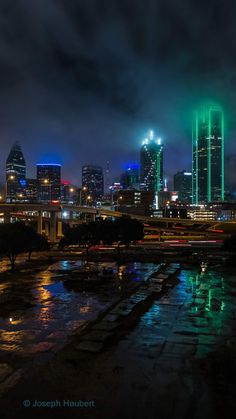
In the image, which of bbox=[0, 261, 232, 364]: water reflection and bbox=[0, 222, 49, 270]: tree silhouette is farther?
bbox=[0, 222, 49, 270]: tree silhouette

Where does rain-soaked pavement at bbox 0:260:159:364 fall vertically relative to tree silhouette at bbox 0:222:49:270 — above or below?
below

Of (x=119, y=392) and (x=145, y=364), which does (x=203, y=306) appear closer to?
(x=145, y=364)

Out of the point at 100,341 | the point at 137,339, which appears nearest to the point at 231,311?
the point at 137,339

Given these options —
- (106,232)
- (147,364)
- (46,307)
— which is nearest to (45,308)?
(46,307)

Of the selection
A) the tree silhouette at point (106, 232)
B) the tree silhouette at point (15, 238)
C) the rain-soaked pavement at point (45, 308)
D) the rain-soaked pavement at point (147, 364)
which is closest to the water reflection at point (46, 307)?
the rain-soaked pavement at point (45, 308)

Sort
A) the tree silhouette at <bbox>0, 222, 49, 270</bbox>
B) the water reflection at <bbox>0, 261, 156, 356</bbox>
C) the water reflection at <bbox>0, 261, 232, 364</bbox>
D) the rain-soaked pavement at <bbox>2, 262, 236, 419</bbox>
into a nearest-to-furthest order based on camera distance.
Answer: the rain-soaked pavement at <bbox>2, 262, 236, 419</bbox> → the water reflection at <bbox>0, 261, 156, 356</bbox> → the water reflection at <bbox>0, 261, 232, 364</bbox> → the tree silhouette at <bbox>0, 222, 49, 270</bbox>

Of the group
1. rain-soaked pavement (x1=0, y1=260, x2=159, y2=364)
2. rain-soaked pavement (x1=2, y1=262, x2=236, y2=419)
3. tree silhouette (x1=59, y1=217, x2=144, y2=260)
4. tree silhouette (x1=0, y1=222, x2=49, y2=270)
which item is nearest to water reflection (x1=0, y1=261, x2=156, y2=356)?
rain-soaked pavement (x1=0, y1=260, x2=159, y2=364)

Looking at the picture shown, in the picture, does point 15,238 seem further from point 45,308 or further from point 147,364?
point 147,364

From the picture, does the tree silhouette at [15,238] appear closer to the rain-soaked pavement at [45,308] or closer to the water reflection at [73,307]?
the rain-soaked pavement at [45,308]

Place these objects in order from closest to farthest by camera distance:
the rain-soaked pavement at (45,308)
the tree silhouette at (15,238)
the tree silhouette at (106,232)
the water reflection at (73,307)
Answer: the rain-soaked pavement at (45,308) → the water reflection at (73,307) → the tree silhouette at (15,238) → the tree silhouette at (106,232)

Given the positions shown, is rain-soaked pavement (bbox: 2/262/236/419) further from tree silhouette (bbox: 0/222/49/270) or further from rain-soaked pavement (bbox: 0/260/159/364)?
tree silhouette (bbox: 0/222/49/270)

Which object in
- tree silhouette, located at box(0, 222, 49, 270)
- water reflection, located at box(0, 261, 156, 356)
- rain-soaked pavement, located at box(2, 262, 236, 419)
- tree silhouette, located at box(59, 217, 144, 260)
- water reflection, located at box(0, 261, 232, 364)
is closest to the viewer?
rain-soaked pavement, located at box(2, 262, 236, 419)

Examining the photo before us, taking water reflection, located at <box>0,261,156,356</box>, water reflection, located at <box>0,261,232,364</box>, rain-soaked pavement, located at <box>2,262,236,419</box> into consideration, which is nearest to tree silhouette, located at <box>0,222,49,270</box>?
water reflection, located at <box>0,261,156,356</box>

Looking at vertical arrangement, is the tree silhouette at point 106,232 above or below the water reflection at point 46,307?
above
